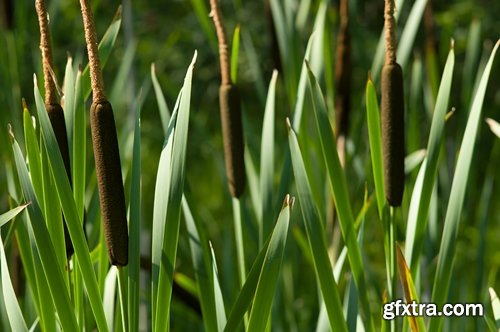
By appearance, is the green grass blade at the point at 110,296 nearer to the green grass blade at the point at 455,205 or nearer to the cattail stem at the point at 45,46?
the cattail stem at the point at 45,46

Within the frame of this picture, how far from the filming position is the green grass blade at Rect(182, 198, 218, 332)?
3.45 feet

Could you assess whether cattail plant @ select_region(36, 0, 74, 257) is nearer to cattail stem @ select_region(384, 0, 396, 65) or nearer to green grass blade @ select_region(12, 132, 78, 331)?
green grass blade @ select_region(12, 132, 78, 331)

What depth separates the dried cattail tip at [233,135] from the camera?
107 centimetres

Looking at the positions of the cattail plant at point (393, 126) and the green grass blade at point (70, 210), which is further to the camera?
the cattail plant at point (393, 126)

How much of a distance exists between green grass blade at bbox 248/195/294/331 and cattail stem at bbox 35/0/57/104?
0.27 m

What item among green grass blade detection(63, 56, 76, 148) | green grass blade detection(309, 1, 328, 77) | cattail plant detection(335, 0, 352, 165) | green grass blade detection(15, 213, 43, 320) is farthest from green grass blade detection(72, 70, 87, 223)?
cattail plant detection(335, 0, 352, 165)

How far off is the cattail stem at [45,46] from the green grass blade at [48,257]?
78 mm

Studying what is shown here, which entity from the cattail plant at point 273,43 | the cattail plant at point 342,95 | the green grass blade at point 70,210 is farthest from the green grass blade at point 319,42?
the green grass blade at point 70,210

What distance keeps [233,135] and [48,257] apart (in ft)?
1.12

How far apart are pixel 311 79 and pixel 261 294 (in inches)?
9.4

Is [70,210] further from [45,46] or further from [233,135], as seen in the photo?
[233,135]

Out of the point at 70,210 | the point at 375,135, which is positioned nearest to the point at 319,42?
the point at 375,135

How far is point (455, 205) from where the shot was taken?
93 centimetres

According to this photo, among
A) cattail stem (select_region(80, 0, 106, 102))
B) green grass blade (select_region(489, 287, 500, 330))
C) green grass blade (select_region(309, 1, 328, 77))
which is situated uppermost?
green grass blade (select_region(309, 1, 328, 77))
